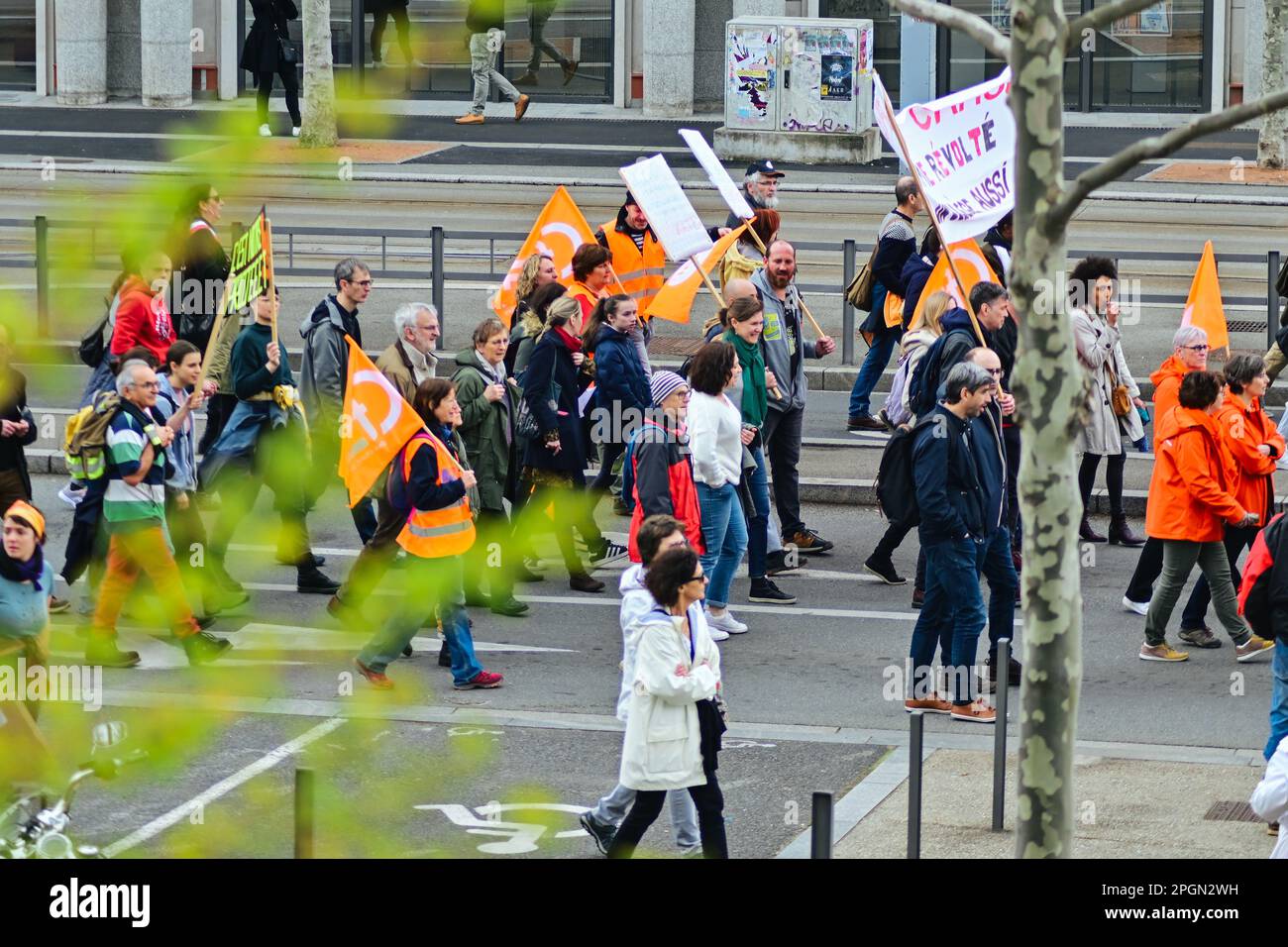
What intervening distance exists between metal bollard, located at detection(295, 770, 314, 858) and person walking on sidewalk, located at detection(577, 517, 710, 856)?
6.87 ft

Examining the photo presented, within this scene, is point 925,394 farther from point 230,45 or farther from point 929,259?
point 230,45

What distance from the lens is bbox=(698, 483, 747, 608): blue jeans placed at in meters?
10.8

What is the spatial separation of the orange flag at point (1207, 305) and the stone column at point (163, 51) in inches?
929

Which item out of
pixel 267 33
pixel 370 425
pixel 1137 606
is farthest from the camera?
pixel 267 33

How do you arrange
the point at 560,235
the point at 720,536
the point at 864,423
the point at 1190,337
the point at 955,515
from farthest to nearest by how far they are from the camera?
1. the point at 864,423
2. the point at 560,235
3. the point at 1190,337
4. the point at 720,536
5. the point at 955,515

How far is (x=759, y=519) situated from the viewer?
1175 cm

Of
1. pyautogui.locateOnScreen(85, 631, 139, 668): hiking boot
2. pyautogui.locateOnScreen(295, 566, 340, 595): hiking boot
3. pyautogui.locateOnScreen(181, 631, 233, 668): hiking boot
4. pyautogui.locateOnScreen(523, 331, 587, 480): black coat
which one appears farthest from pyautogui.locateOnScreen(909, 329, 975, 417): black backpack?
pyautogui.locateOnScreen(181, 631, 233, 668): hiking boot

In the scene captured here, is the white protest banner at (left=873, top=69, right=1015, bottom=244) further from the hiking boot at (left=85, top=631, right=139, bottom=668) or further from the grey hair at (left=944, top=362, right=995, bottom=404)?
the hiking boot at (left=85, top=631, right=139, bottom=668)

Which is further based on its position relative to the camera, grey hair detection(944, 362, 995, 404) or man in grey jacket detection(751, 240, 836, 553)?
man in grey jacket detection(751, 240, 836, 553)

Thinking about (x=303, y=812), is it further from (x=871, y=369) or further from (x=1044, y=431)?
(x=871, y=369)

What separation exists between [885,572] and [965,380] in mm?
2791

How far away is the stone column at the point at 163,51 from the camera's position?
33.7 meters

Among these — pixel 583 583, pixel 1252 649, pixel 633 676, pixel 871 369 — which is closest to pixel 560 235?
pixel 871 369
